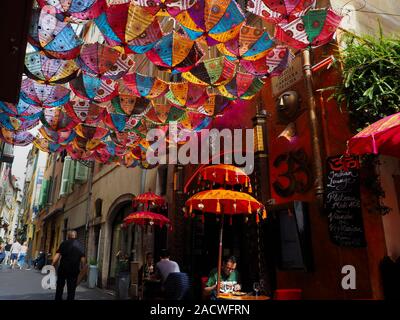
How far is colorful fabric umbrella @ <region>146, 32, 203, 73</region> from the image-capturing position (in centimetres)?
518

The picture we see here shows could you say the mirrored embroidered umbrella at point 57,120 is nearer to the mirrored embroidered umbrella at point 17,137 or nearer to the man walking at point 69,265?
the mirrored embroidered umbrella at point 17,137

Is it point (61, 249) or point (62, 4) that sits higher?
point (62, 4)

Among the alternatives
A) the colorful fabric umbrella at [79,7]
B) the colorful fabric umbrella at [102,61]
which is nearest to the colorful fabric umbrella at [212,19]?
the colorful fabric umbrella at [79,7]

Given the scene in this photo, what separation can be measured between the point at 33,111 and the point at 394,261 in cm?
753

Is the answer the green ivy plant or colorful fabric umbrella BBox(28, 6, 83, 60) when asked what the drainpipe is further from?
colorful fabric umbrella BBox(28, 6, 83, 60)

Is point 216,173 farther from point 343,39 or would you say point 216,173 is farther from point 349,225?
point 343,39

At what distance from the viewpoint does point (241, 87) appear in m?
6.53

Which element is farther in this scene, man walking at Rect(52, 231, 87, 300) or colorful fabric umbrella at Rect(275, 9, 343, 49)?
man walking at Rect(52, 231, 87, 300)

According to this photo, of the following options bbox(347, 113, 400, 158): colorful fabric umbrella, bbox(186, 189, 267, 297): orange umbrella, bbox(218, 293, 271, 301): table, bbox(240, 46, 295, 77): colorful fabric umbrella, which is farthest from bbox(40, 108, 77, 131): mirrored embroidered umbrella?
bbox(347, 113, 400, 158): colorful fabric umbrella

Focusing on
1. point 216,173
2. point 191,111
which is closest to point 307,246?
point 216,173

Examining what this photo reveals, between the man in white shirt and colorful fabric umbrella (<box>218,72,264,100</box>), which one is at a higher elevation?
colorful fabric umbrella (<box>218,72,264,100</box>)

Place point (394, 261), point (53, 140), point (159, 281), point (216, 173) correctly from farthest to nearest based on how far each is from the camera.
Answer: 1. point (53, 140)
2. point (159, 281)
3. point (216, 173)
4. point (394, 261)

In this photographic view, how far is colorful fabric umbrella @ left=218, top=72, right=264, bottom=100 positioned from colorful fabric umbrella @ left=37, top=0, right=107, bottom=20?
2.71 metres
